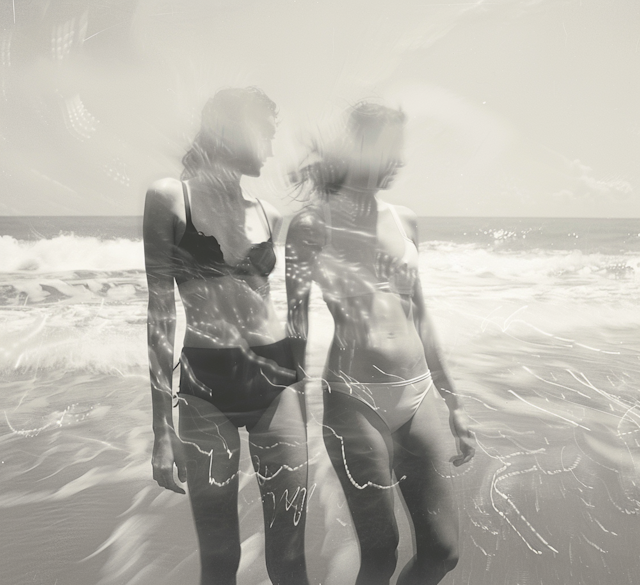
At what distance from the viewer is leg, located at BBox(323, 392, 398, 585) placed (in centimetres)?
88

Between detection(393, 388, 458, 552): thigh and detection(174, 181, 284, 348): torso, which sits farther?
detection(393, 388, 458, 552): thigh

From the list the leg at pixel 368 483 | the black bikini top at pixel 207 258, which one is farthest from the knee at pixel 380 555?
the black bikini top at pixel 207 258

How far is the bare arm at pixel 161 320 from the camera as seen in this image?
0.79 metres

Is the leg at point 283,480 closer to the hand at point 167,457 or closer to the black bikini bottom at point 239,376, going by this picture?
the black bikini bottom at point 239,376

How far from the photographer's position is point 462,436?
91 cm

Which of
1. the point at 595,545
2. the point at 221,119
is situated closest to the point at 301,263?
the point at 221,119

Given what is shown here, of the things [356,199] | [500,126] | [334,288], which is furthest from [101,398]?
[500,126]

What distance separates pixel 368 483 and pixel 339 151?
27.4 inches

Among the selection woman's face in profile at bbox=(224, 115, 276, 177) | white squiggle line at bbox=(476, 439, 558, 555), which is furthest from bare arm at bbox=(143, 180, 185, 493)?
white squiggle line at bbox=(476, 439, 558, 555)

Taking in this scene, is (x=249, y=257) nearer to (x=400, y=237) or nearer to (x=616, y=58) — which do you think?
(x=400, y=237)

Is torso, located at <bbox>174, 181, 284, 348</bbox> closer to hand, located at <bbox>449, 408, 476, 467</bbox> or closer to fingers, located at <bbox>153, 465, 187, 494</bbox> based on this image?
fingers, located at <bbox>153, 465, 187, 494</bbox>

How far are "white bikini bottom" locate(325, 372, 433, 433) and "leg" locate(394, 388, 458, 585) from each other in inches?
0.9

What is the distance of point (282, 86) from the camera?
0.84 metres

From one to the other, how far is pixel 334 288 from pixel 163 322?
346 millimetres
